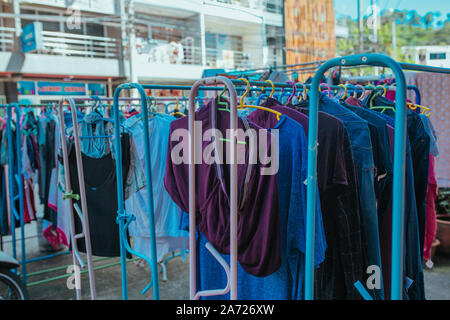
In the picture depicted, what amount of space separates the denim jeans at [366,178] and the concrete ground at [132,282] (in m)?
2.07

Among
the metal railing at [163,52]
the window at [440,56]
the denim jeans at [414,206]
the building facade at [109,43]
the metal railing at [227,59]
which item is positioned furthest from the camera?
the metal railing at [227,59]

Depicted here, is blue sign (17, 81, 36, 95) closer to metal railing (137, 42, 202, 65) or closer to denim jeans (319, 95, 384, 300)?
metal railing (137, 42, 202, 65)

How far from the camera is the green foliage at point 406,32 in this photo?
29.5 ft

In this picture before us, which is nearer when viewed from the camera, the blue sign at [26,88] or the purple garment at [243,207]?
the purple garment at [243,207]

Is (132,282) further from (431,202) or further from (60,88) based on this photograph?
(60,88)

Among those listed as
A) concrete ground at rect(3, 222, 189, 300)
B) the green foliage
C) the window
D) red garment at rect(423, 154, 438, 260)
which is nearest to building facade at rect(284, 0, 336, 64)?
the green foliage

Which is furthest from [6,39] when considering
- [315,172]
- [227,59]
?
[315,172]

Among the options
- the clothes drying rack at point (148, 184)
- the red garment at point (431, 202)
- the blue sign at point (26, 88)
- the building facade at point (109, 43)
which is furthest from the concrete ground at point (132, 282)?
the blue sign at point (26, 88)

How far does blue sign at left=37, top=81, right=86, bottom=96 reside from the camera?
457 inches

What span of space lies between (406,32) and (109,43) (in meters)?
18.2

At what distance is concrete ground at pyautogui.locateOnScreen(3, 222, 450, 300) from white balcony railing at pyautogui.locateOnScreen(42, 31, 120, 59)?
858 cm

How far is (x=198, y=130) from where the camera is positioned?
1650mm

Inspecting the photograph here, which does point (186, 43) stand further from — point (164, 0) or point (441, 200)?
point (441, 200)

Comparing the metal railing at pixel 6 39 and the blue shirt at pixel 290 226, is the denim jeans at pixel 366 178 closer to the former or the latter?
the blue shirt at pixel 290 226
